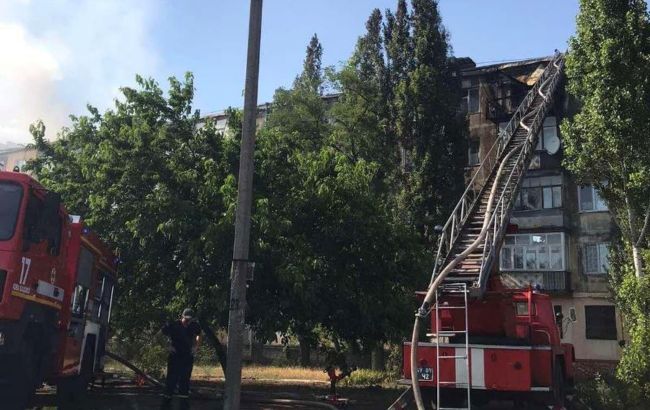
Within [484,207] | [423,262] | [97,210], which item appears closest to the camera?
[484,207]

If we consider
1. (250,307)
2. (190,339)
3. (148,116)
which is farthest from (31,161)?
(190,339)

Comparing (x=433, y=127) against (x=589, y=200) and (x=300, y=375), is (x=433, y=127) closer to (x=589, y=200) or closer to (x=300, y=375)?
(x=589, y=200)

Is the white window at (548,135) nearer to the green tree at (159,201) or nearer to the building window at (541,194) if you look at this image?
the building window at (541,194)

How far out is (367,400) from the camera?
15.4 meters

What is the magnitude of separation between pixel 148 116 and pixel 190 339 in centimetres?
955

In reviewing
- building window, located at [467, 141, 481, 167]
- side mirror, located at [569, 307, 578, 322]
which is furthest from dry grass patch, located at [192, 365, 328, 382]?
building window, located at [467, 141, 481, 167]

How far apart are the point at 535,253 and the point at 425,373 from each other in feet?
69.3

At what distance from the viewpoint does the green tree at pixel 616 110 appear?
17297mm

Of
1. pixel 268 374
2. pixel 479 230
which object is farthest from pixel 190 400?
pixel 268 374

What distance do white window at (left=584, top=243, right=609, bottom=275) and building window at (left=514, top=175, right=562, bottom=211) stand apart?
2.55 metres

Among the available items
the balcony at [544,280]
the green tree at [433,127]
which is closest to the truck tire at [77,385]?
the green tree at [433,127]

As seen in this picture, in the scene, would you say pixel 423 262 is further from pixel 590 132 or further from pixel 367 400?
pixel 590 132

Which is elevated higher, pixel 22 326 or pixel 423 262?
pixel 423 262

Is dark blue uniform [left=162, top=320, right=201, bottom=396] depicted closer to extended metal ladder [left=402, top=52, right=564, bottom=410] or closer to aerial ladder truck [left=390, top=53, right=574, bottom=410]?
aerial ladder truck [left=390, top=53, right=574, bottom=410]
